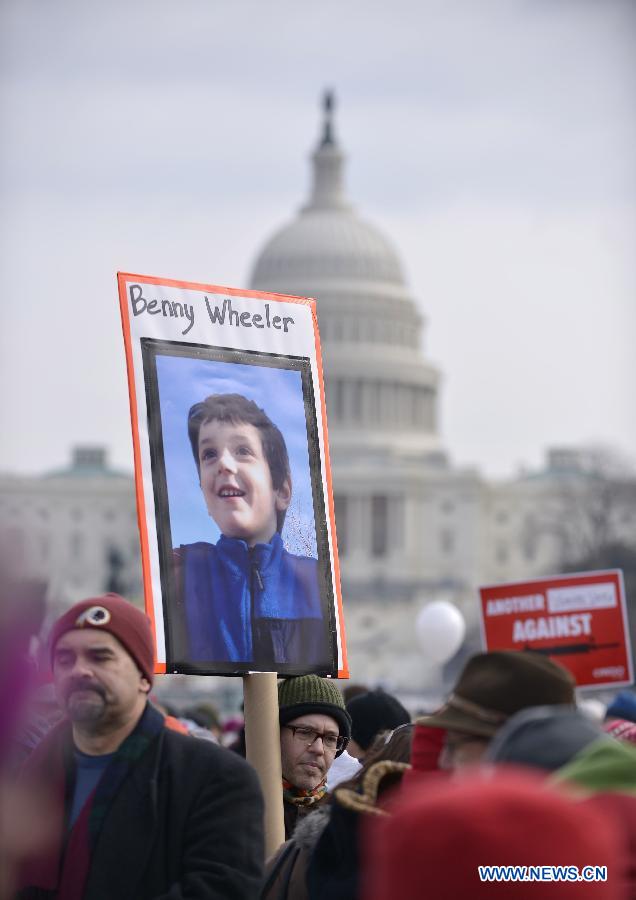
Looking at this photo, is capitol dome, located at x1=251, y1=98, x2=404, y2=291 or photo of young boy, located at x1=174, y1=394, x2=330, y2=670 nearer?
photo of young boy, located at x1=174, y1=394, x2=330, y2=670

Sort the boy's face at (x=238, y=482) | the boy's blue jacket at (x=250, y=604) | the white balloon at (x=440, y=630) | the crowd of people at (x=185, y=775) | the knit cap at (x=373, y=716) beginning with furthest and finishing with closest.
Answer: the white balloon at (x=440, y=630) → the knit cap at (x=373, y=716) → the boy's face at (x=238, y=482) → the boy's blue jacket at (x=250, y=604) → the crowd of people at (x=185, y=775)

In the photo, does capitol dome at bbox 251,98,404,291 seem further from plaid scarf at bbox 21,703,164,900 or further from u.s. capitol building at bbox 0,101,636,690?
plaid scarf at bbox 21,703,164,900

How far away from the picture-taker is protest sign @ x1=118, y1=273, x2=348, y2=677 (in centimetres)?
650

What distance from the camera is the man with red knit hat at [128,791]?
503cm

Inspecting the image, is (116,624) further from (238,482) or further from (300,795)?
(300,795)

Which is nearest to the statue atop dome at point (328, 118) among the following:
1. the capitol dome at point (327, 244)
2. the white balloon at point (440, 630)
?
the capitol dome at point (327, 244)

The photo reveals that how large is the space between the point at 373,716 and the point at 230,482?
2.15 m

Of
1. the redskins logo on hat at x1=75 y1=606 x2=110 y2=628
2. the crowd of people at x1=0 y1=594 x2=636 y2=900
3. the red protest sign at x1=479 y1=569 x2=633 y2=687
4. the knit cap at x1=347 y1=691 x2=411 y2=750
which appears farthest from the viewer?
the red protest sign at x1=479 y1=569 x2=633 y2=687

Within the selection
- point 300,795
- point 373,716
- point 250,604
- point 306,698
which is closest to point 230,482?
point 250,604

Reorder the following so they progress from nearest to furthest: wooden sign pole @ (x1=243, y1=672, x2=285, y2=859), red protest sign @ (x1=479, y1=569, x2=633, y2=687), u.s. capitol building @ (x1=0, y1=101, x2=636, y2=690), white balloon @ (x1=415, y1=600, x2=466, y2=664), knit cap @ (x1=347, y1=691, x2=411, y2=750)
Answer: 1. wooden sign pole @ (x1=243, y1=672, x2=285, y2=859)
2. knit cap @ (x1=347, y1=691, x2=411, y2=750)
3. red protest sign @ (x1=479, y1=569, x2=633, y2=687)
4. white balloon @ (x1=415, y1=600, x2=466, y2=664)
5. u.s. capitol building @ (x1=0, y1=101, x2=636, y2=690)

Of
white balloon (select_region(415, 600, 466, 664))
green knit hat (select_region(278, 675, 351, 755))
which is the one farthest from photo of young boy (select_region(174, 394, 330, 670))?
white balloon (select_region(415, 600, 466, 664))

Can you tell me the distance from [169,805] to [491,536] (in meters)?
139

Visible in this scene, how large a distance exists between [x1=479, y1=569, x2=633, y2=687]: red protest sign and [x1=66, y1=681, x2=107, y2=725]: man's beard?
853cm

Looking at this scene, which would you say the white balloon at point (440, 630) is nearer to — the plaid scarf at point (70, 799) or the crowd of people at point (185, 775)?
the crowd of people at point (185, 775)
